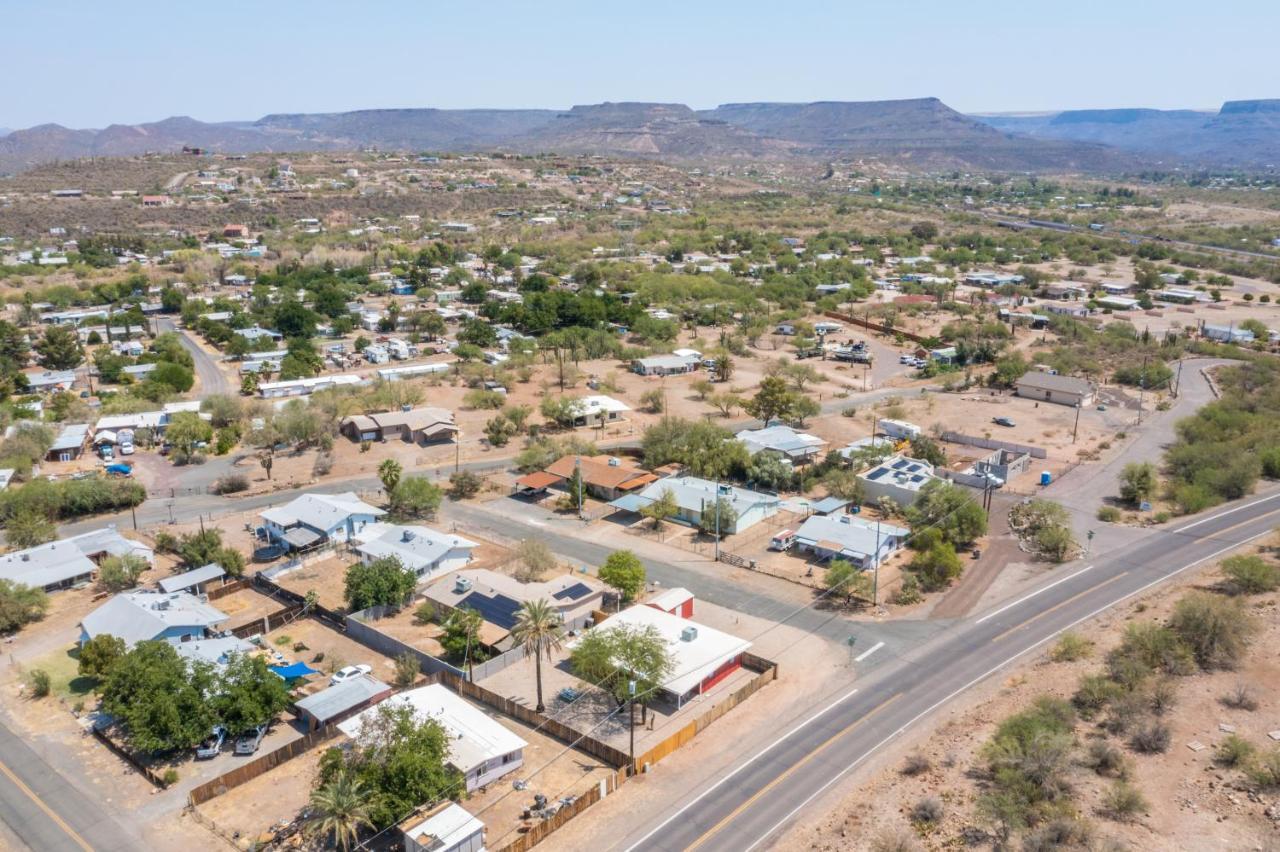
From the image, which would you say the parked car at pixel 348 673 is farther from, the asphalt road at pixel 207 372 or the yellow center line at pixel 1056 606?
the asphalt road at pixel 207 372

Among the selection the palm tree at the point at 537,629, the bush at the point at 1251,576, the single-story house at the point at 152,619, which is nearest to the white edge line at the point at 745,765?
the palm tree at the point at 537,629

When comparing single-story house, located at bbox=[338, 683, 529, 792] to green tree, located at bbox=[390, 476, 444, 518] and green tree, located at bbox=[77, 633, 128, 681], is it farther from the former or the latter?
green tree, located at bbox=[390, 476, 444, 518]

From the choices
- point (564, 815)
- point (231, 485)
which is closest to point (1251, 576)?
point (564, 815)

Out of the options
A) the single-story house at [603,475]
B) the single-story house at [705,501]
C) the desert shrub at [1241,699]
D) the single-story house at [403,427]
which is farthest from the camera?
the single-story house at [403,427]

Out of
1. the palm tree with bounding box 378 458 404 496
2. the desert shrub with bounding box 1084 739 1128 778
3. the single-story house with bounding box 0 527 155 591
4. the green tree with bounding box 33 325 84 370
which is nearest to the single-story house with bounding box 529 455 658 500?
the palm tree with bounding box 378 458 404 496

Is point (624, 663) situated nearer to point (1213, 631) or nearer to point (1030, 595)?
point (1030, 595)

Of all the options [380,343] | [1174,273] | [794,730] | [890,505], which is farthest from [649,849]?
[1174,273]

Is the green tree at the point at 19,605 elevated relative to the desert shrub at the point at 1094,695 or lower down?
lower down
